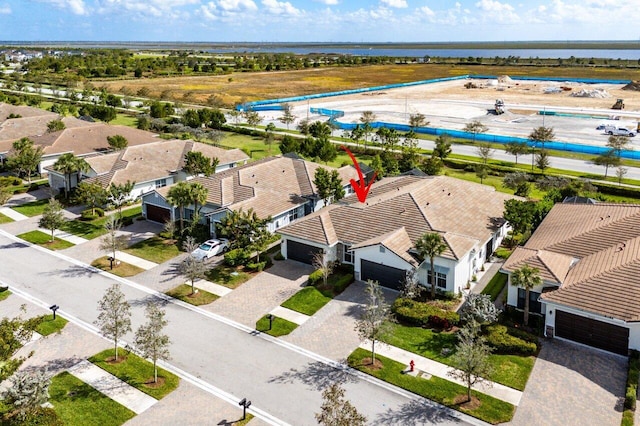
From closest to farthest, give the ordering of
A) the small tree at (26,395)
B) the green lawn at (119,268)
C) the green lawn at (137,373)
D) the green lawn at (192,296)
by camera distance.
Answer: the small tree at (26,395) < the green lawn at (137,373) < the green lawn at (192,296) < the green lawn at (119,268)

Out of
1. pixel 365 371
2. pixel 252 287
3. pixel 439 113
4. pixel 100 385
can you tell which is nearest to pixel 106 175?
pixel 252 287

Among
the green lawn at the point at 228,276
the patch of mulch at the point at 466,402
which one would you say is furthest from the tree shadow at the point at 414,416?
the green lawn at the point at 228,276

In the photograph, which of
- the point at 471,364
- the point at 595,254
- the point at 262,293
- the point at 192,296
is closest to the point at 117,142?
the point at 192,296

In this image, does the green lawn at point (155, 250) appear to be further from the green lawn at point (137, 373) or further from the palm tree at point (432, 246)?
the palm tree at point (432, 246)

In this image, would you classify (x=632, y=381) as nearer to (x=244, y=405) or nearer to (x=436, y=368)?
(x=436, y=368)

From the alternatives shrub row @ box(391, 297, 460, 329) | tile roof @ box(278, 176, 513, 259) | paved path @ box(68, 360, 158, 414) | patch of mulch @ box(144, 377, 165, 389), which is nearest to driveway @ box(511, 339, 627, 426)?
shrub row @ box(391, 297, 460, 329)

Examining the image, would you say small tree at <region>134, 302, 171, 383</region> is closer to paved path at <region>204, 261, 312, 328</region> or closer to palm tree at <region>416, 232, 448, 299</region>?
paved path at <region>204, 261, 312, 328</region>
